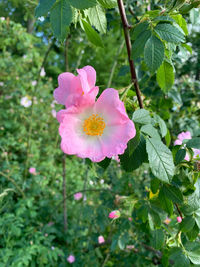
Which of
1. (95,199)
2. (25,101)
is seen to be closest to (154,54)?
(95,199)

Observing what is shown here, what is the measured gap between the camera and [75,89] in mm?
469

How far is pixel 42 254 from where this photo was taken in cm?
154

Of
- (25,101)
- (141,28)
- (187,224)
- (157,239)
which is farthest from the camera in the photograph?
(25,101)

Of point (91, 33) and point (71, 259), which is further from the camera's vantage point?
point (71, 259)

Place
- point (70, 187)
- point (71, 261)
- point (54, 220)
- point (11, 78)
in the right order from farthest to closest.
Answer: point (11, 78) < point (70, 187) < point (54, 220) < point (71, 261)

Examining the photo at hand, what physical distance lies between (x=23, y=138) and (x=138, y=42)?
8.80 feet

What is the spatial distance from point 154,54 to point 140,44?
1.7 inches

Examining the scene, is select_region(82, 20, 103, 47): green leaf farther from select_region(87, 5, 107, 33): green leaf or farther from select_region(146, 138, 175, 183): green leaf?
select_region(146, 138, 175, 183): green leaf

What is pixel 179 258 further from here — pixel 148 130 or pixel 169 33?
pixel 169 33

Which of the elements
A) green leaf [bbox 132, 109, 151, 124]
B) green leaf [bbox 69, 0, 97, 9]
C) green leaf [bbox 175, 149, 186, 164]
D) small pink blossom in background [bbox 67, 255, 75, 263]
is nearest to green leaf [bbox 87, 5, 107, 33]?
green leaf [bbox 69, 0, 97, 9]

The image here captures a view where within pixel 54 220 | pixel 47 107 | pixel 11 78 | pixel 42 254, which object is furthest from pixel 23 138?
pixel 42 254

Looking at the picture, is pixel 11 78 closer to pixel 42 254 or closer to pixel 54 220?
pixel 54 220

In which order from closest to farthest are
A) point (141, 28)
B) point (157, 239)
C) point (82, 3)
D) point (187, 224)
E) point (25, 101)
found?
point (82, 3)
point (141, 28)
point (187, 224)
point (157, 239)
point (25, 101)

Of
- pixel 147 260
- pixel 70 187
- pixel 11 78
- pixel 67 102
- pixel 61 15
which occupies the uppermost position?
pixel 61 15
